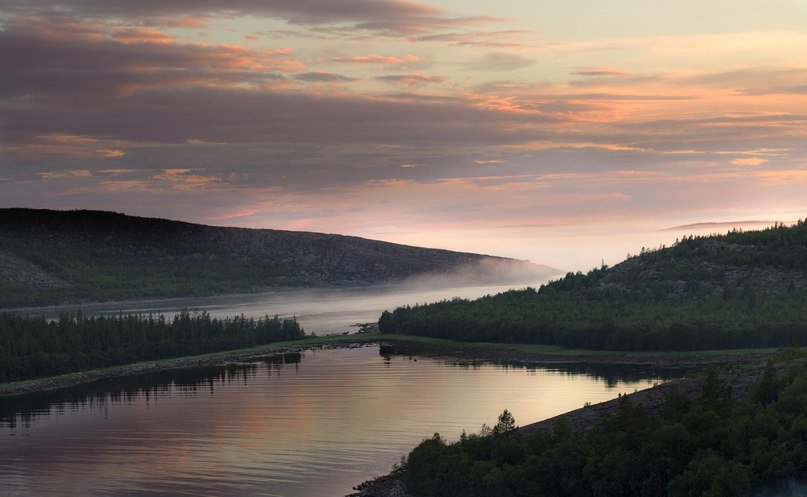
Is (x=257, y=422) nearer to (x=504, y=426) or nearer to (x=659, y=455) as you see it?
(x=504, y=426)

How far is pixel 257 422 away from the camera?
5103 inches

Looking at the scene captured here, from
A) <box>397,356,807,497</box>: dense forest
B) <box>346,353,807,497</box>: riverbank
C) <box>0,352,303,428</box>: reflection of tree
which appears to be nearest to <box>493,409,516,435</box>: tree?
<box>346,353,807,497</box>: riverbank

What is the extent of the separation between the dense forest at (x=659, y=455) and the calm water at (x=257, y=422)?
1337 cm

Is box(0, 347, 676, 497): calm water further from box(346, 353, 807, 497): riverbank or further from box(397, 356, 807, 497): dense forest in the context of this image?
box(397, 356, 807, 497): dense forest

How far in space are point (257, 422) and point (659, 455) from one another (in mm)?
67388

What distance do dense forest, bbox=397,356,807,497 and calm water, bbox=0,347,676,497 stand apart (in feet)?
43.9

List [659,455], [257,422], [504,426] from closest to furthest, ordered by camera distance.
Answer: [659,455], [504,426], [257,422]

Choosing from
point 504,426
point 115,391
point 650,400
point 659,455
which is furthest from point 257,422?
point 659,455

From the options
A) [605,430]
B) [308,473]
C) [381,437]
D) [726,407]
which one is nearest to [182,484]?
[308,473]

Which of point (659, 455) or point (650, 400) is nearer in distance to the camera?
point (659, 455)

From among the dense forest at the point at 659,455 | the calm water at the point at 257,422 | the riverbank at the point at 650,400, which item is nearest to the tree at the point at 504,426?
the riverbank at the point at 650,400

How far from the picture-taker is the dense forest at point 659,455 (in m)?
68.6

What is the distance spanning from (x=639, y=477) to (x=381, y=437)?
4481 centimetres

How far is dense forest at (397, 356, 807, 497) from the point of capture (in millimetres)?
68562
